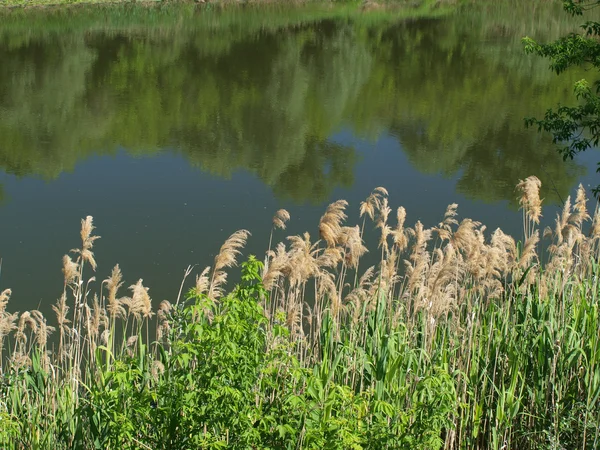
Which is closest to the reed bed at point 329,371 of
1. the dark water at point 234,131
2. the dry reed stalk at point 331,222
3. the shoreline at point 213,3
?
the dry reed stalk at point 331,222

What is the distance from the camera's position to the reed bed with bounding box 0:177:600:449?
328 cm

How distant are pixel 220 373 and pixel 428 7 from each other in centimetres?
3350

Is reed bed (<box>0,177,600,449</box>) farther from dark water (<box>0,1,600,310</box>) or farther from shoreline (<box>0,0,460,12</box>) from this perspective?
shoreline (<box>0,0,460,12</box>)

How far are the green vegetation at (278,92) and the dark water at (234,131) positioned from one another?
7cm

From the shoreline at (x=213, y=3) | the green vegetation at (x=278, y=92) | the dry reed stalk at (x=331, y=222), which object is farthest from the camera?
the shoreline at (x=213, y=3)

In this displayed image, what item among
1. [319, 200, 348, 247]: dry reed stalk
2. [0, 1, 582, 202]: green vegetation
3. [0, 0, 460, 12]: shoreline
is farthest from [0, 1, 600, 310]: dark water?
[319, 200, 348, 247]: dry reed stalk

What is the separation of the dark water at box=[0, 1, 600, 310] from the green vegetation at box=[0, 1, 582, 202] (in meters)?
0.07

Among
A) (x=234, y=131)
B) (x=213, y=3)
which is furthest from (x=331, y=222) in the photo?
(x=213, y=3)

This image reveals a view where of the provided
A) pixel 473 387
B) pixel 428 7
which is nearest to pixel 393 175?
pixel 473 387

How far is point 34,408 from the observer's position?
3979 mm

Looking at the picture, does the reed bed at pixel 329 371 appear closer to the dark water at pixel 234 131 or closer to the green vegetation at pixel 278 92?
the dark water at pixel 234 131

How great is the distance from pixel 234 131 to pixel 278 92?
394 cm

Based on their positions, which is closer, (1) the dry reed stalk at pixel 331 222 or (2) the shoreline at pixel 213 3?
(1) the dry reed stalk at pixel 331 222

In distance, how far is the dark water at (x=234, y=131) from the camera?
10641 mm
